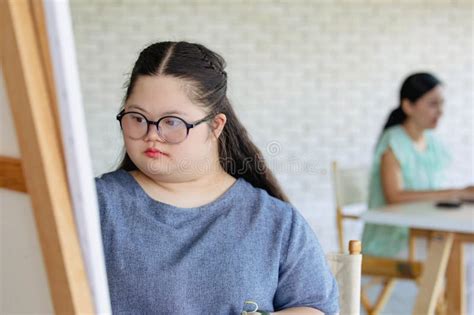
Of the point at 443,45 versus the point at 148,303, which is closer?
the point at 148,303

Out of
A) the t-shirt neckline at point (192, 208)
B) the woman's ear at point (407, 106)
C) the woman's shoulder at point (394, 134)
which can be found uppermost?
the t-shirt neckline at point (192, 208)

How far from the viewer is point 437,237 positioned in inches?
149

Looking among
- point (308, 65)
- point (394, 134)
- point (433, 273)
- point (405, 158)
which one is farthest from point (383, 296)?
point (308, 65)

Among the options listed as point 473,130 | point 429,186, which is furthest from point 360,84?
point 429,186

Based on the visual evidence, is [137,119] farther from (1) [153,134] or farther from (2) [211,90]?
(2) [211,90]

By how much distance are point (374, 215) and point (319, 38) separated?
2937 mm

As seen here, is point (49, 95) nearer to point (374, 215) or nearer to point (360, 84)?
point (374, 215)

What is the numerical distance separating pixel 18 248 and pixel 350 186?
3.31 metres

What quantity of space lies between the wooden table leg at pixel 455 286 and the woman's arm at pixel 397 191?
318 millimetres

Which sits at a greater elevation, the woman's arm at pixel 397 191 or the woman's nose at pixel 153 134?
the woman's nose at pixel 153 134

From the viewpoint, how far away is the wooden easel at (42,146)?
1017 millimetres

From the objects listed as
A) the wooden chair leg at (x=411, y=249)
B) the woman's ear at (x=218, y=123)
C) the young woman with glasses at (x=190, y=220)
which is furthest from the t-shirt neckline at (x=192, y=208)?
the wooden chair leg at (x=411, y=249)

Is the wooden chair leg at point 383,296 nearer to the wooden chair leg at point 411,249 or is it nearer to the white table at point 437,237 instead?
the wooden chair leg at point 411,249

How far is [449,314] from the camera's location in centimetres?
401
